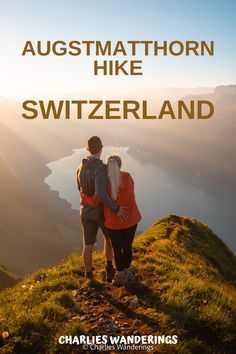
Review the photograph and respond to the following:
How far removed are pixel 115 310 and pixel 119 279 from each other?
4.29 feet

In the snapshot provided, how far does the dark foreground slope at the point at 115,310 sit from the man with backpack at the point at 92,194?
0.80 meters

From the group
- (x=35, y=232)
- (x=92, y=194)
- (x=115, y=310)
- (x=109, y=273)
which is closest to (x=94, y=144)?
(x=92, y=194)

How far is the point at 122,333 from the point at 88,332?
0.64 metres

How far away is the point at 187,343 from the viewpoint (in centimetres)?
608

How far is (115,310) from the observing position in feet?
24.4

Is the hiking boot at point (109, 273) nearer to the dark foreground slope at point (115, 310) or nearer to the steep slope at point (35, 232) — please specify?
the dark foreground slope at point (115, 310)

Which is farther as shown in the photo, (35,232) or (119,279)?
(35,232)

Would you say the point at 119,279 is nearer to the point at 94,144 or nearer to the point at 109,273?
the point at 109,273

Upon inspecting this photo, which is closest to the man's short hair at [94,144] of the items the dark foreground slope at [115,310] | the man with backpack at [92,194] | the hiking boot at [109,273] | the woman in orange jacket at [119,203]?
the man with backpack at [92,194]

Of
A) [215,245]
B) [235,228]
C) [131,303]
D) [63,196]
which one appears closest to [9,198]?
[63,196]

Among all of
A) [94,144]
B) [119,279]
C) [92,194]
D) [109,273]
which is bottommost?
[119,279]

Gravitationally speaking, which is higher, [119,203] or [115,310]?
[119,203]

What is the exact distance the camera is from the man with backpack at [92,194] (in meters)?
7.79

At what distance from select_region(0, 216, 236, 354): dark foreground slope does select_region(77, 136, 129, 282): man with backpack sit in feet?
2.63
